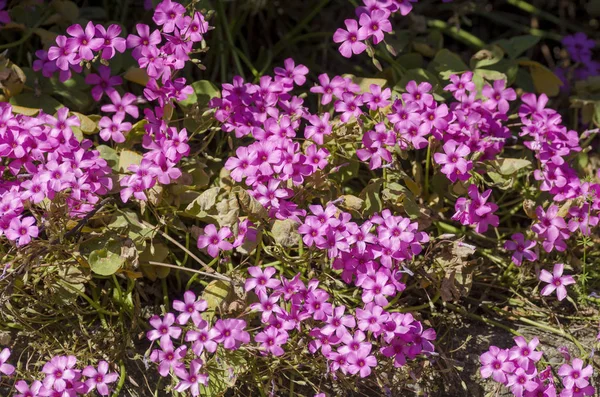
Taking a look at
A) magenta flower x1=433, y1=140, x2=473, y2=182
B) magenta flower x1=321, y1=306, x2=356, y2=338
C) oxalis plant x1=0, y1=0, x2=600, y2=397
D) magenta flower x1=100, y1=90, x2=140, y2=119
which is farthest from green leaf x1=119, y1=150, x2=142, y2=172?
magenta flower x1=433, y1=140, x2=473, y2=182

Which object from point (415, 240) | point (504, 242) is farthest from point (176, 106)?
point (504, 242)

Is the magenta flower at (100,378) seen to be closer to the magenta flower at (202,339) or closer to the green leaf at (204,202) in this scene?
the magenta flower at (202,339)

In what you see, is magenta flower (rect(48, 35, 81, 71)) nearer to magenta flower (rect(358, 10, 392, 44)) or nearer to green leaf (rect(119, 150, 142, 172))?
green leaf (rect(119, 150, 142, 172))

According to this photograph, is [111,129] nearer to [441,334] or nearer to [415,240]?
[415,240]

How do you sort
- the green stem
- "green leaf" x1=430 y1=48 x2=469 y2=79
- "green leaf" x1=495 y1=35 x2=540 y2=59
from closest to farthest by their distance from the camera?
1. "green leaf" x1=430 y1=48 x2=469 y2=79
2. "green leaf" x1=495 y1=35 x2=540 y2=59
3. the green stem

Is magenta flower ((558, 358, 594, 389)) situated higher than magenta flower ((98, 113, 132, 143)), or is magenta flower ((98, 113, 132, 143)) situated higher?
magenta flower ((98, 113, 132, 143))

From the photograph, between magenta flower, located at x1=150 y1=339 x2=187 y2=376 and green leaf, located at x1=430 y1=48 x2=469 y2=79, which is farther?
green leaf, located at x1=430 y1=48 x2=469 y2=79

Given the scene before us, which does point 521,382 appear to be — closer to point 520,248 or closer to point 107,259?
point 520,248
